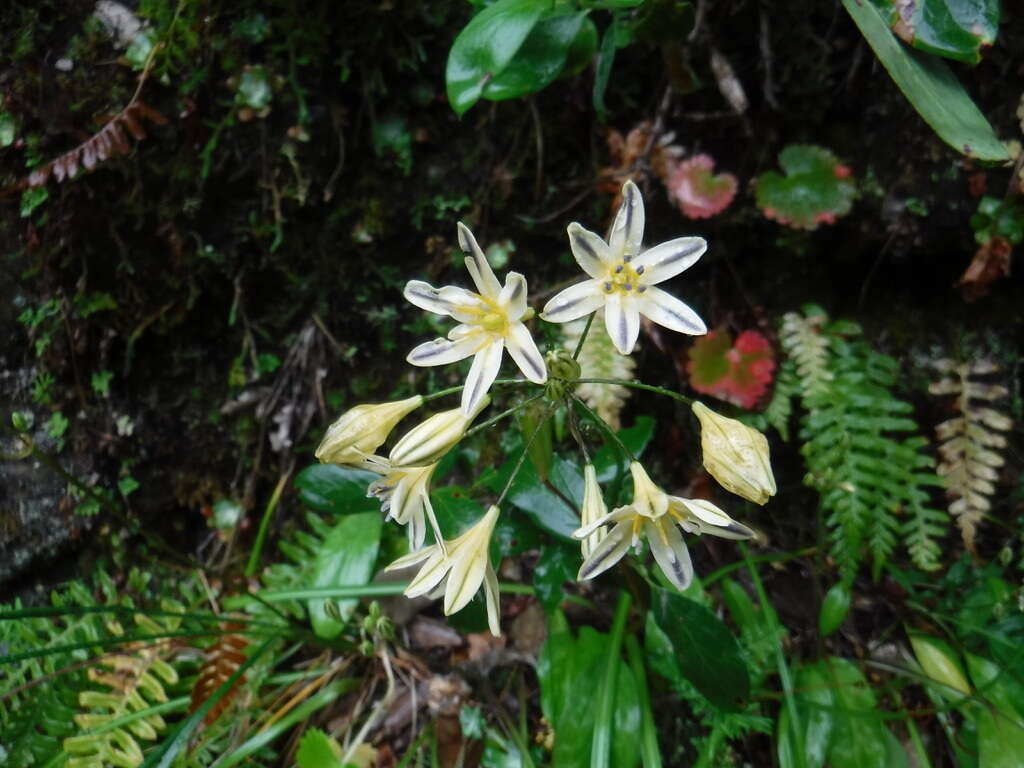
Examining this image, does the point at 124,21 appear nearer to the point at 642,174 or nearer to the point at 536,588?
the point at 642,174

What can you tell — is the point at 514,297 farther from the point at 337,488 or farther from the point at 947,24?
the point at 947,24

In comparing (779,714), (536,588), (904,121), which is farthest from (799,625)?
(904,121)

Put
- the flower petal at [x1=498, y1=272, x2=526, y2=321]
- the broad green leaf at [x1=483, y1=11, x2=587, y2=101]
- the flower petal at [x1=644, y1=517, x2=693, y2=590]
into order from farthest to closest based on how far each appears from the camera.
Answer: the broad green leaf at [x1=483, y1=11, x2=587, y2=101], the flower petal at [x1=644, y1=517, x2=693, y2=590], the flower petal at [x1=498, y1=272, x2=526, y2=321]

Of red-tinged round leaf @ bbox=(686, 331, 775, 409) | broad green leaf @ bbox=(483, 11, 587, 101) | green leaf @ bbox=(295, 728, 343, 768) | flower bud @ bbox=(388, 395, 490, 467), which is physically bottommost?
green leaf @ bbox=(295, 728, 343, 768)

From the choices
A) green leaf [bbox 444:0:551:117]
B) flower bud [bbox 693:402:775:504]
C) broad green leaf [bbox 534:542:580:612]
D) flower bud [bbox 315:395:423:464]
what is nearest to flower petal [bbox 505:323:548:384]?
flower bud [bbox 315:395:423:464]

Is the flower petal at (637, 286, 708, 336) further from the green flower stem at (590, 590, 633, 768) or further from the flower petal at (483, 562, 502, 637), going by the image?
the green flower stem at (590, 590, 633, 768)

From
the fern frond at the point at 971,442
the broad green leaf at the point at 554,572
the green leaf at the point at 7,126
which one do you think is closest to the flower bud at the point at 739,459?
the broad green leaf at the point at 554,572

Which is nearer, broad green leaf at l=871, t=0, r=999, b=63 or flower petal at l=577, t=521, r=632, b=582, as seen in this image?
flower petal at l=577, t=521, r=632, b=582
